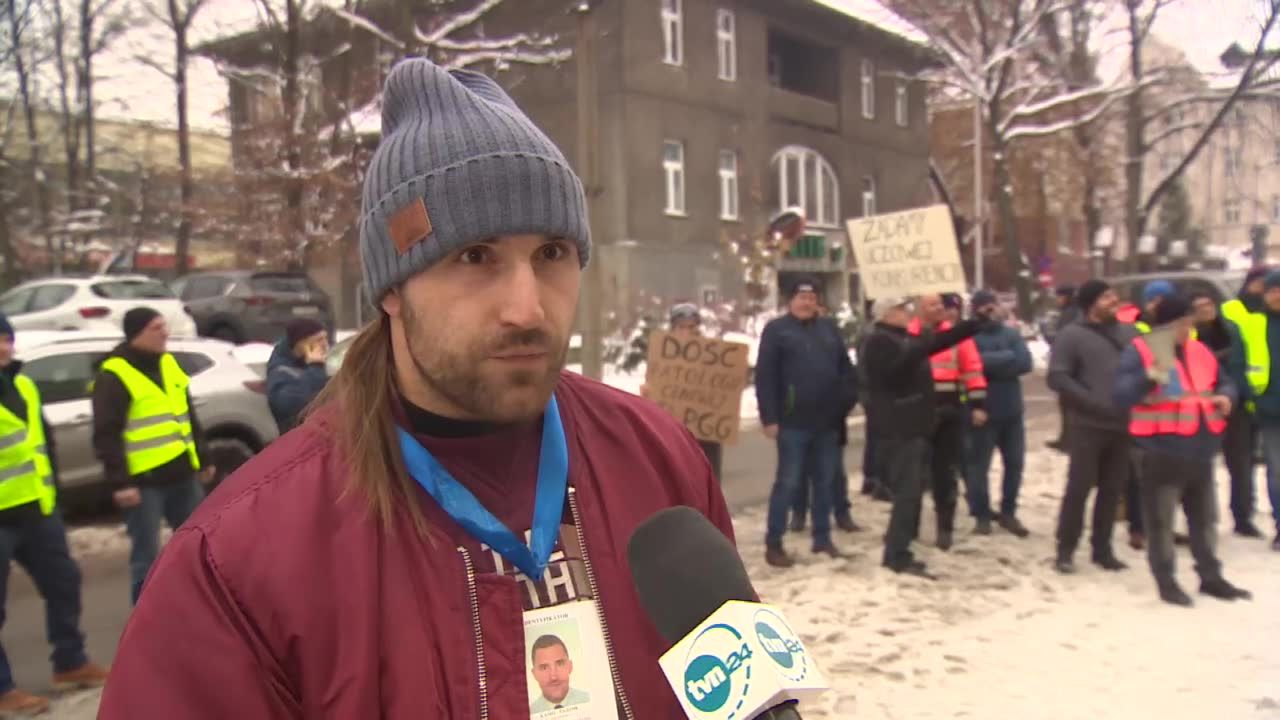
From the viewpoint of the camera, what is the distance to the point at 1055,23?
2573 centimetres

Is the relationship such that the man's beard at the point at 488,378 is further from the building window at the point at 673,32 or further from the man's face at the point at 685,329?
the building window at the point at 673,32

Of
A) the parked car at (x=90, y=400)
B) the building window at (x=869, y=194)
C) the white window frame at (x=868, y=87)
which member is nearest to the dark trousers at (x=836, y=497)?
the parked car at (x=90, y=400)

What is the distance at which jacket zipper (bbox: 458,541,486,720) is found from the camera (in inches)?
54.3

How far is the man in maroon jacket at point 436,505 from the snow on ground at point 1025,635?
328cm

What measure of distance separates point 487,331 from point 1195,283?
16442 millimetres

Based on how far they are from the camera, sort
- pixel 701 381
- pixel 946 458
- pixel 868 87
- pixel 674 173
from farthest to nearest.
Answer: pixel 868 87 → pixel 674 173 → pixel 701 381 → pixel 946 458

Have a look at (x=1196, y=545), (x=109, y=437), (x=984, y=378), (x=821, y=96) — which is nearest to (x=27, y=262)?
(x=821, y=96)

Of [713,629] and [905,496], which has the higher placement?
[713,629]

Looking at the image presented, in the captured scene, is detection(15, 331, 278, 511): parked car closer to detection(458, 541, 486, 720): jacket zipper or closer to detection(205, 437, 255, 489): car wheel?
detection(205, 437, 255, 489): car wheel

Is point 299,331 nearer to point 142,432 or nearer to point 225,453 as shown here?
point 142,432

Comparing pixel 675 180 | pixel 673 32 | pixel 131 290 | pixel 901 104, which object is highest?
pixel 901 104

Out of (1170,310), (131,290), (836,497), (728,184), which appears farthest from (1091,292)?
(728,184)

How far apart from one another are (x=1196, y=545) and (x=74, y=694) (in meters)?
6.56

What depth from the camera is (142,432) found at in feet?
18.3
